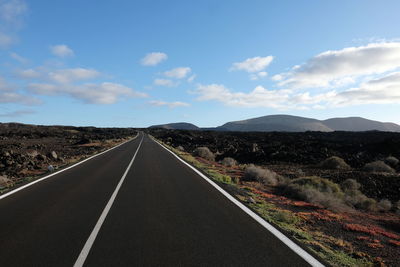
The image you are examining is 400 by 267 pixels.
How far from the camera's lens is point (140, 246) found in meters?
5.08

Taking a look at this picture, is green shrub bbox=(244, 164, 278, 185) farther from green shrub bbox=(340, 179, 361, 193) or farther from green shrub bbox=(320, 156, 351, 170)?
green shrub bbox=(320, 156, 351, 170)

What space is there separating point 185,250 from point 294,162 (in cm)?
2457

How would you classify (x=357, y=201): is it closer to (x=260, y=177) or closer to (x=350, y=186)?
(x=350, y=186)

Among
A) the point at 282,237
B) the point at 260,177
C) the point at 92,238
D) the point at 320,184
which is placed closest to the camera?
the point at 92,238

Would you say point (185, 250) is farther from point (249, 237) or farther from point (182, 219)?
point (182, 219)

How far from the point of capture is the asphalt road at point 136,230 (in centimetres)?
462

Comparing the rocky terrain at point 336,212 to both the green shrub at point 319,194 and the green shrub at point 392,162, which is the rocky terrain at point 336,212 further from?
the green shrub at point 392,162

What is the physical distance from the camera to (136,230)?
5934 mm

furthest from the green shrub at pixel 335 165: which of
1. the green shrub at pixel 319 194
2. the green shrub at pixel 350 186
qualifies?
the green shrub at pixel 319 194

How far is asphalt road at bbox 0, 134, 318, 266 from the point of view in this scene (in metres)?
4.62

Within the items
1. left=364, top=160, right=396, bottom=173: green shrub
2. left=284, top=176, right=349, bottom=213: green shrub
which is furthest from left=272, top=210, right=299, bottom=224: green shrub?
left=364, top=160, right=396, bottom=173: green shrub

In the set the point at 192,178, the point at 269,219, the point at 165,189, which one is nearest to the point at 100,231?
the point at 269,219

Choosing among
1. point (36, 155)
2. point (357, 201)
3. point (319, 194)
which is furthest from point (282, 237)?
point (36, 155)

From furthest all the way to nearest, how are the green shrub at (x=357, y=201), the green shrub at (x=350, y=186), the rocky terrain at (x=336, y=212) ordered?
the green shrub at (x=350, y=186) < the green shrub at (x=357, y=201) < the rocky terrain at (x=336, y=212)
